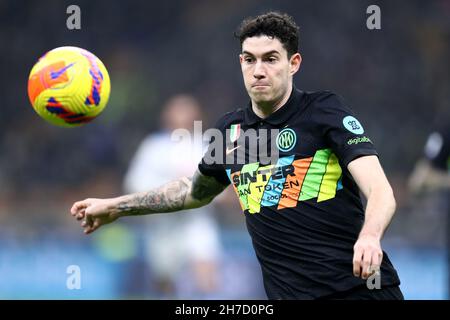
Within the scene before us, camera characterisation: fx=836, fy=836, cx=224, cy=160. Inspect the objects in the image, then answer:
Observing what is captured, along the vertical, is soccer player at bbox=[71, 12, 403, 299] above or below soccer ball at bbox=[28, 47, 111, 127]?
below

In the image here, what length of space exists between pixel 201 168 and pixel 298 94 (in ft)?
2.83

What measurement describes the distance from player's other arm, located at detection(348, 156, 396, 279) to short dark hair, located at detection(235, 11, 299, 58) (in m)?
0.94

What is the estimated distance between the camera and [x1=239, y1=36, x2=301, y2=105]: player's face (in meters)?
4.89

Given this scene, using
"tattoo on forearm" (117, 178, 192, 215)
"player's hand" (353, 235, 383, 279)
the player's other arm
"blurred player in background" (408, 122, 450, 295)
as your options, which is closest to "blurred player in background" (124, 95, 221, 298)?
"blurred player in background" (408, 122, 450, 295)

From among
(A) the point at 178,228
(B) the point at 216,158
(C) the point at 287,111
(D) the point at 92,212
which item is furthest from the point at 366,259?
(A) the point at 178,228

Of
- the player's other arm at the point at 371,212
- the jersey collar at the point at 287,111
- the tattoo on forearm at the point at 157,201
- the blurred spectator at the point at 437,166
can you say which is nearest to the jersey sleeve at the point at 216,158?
the tattoo on forearm at the point at 157,201

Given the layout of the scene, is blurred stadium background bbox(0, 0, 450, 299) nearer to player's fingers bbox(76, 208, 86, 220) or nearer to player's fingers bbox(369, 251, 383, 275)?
player's fingers bbox(76, 208, 86, 220)

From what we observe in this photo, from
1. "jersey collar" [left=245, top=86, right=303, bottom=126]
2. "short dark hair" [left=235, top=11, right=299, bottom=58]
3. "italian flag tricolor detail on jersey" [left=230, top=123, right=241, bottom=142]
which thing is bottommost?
"italian flag tricolor detail on jersey" [left=230, top=123, right=241, bottom=142]

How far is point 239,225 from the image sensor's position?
38.3 feet

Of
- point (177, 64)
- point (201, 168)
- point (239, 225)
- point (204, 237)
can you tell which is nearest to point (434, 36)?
point (177, 64)

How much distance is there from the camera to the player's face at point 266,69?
4.89 metres

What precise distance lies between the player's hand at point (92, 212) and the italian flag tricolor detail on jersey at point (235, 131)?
90 cm

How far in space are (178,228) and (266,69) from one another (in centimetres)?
580
